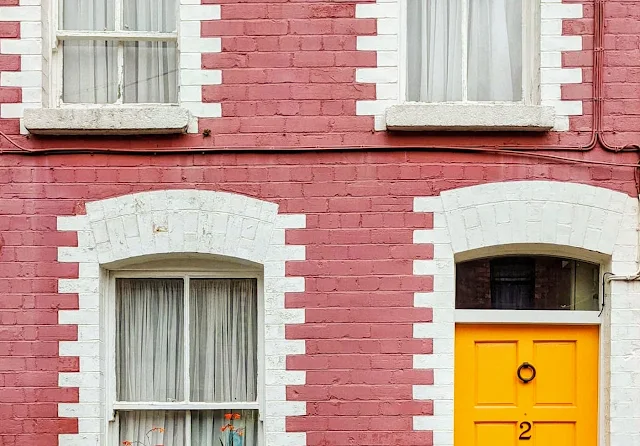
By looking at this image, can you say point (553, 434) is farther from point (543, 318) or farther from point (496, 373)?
point (543, 318)

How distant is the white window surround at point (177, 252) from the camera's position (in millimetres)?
5250

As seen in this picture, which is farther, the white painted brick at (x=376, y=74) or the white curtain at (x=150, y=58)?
the white curtain at (x=150, y=58)

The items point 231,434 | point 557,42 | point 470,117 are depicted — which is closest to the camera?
point 470,117

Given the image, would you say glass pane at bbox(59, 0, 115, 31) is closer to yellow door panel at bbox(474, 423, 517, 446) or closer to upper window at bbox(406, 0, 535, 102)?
upper window at bbox(406, 0, 535, 102)

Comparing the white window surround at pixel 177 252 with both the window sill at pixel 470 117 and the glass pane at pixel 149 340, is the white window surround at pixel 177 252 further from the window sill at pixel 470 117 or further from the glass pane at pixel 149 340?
the window sill at pixel 470 117

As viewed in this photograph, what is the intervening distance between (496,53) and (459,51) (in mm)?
266

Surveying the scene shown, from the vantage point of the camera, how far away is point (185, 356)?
18.0 ft

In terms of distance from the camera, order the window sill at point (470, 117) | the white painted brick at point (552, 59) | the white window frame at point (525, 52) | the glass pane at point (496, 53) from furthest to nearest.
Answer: the glass pane at point (496, 53), the white window frame at point (525, 52), the white painted brick at point (552, 59), the window sill at point (470, 117)

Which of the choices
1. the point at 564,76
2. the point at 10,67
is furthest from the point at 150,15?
the point at 564,76

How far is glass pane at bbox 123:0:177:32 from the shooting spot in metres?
5.59

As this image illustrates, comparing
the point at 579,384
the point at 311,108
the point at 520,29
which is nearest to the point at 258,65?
the point at 311,108

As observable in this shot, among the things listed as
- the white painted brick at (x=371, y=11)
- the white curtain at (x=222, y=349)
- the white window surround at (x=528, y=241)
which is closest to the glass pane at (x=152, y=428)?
the white curtain at (x=222, y=349)

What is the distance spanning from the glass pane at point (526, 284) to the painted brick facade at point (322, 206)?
0.87 ft

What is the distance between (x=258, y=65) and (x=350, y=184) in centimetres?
103
